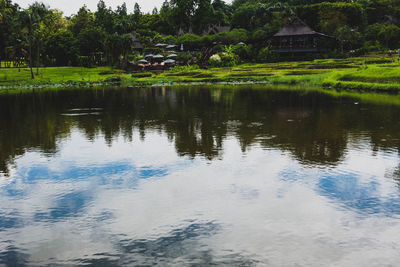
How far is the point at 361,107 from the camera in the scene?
20719mm

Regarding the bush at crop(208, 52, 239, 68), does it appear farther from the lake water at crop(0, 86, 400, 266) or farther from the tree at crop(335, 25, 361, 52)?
the lake water at crop(0, 86, 400, 266)

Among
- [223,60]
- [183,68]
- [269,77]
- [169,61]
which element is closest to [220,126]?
[269,77]

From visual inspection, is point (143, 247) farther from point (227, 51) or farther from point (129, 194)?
point (227, 51)

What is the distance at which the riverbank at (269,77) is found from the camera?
32.5 m

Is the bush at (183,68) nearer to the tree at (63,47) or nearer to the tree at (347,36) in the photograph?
the tree at (63,47)

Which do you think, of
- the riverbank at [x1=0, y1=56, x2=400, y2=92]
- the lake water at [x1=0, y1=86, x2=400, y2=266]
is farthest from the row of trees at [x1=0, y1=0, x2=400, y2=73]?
the lake water at [x1=0, y1=86, x2=400, y2=266]

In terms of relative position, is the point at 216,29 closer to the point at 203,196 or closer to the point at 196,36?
the point at 196,36

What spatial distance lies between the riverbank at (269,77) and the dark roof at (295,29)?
680 inches

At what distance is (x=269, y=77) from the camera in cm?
4606

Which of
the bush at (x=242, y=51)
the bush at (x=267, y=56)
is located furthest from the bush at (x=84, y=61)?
the bush at (x=267, y=56)

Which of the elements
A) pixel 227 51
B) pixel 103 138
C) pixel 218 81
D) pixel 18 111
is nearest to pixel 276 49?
pixel 227 51

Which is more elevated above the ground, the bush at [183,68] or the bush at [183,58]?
the bush at [183,58]

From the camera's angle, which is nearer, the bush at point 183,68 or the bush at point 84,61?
the bush at point 183,68

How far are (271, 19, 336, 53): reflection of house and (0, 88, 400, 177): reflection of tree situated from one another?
48223mm
